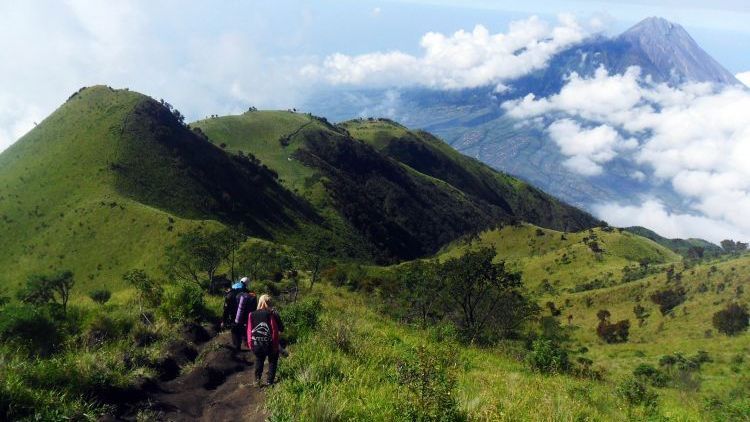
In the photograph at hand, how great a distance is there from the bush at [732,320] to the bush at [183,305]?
2313 inches

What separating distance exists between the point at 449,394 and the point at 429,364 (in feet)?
2.81

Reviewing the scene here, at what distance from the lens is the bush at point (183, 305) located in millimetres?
13695

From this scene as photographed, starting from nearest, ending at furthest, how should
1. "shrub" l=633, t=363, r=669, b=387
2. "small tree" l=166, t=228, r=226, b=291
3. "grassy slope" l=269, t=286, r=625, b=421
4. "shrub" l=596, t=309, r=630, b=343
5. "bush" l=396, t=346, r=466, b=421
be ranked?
"bush" l=396, t=346, r=466, b=421
"grassy slope" l=269, t=286, r=625, b=421
"shrub" l=633, t=363, r=669, b=387
"small tree" l=166, t=228, r=226, b=291
"shrub" l=596, t=309, r=630, b=343

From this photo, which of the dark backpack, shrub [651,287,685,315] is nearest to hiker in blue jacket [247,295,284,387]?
the dark backpack

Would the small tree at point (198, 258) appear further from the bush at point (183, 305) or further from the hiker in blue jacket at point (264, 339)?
the hiker in blue jacket at point (264, 339)

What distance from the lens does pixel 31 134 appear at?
432ft

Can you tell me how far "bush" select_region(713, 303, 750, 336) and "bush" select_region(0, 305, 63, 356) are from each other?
62.8 metres

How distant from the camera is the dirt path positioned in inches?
334

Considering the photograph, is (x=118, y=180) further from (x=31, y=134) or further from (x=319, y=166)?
(x=319, y=166)

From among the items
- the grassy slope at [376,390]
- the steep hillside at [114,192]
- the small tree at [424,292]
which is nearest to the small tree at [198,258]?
the steep hillside at [114,192]

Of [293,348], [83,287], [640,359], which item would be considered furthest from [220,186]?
[293,348]

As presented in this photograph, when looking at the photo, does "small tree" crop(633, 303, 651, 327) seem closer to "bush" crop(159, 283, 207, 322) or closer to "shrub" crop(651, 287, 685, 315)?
"shrub" crop(651, 287, 685, 315)

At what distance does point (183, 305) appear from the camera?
1420 cm

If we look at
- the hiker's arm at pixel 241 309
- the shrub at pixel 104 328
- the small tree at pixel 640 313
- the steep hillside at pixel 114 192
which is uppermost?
the steep hillside at pixel 114 192
